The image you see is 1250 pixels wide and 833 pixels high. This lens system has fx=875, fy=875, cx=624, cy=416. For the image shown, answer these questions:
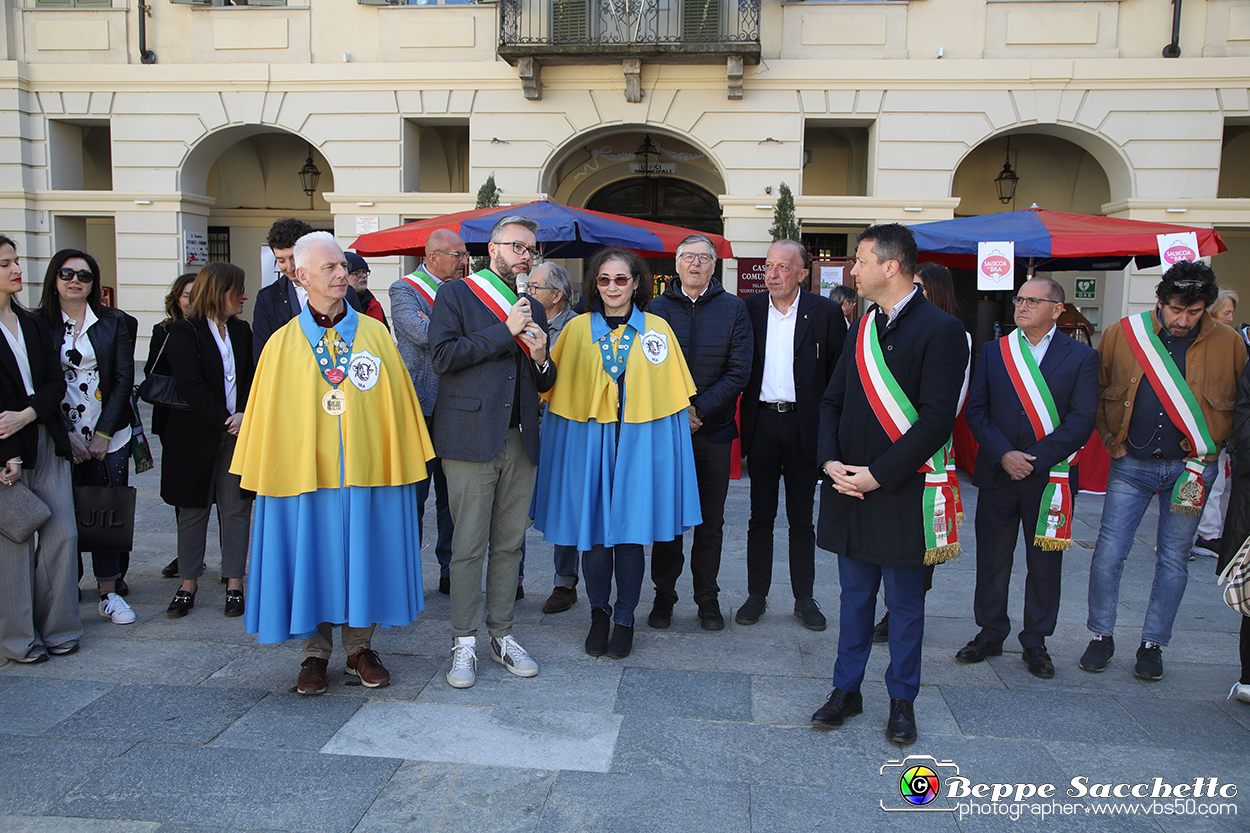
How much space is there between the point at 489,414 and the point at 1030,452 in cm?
250

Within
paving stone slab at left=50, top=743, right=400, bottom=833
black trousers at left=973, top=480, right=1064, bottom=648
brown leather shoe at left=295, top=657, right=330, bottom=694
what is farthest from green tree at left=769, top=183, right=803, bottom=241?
paving stone slab at left=50, top=743, right=400, bottom=833

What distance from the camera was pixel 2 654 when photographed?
410 cm

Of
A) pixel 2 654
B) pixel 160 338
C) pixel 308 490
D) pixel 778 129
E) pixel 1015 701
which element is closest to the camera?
pixel 308 490

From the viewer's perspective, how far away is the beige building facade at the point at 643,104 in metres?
12.9

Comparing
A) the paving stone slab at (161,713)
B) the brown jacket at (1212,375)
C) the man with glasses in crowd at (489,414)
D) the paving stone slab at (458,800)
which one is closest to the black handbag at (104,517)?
the paving stone slab at (161,713)

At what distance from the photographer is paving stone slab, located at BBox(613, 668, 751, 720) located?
3623 millimetres

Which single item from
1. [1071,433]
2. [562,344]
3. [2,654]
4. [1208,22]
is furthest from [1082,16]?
[2,654]

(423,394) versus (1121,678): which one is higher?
(423,394)

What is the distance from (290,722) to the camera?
3.46 metres

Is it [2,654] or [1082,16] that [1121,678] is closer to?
[2,654]

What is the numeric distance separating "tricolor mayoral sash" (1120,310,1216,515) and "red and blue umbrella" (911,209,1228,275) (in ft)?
11.0

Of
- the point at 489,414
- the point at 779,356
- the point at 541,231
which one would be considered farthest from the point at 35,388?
the point at 541,231

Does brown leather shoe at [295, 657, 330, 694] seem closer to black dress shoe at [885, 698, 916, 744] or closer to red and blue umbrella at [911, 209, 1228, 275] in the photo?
black dress shoe at [885, 698, 916, 744]

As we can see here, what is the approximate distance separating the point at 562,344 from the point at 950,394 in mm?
1826
